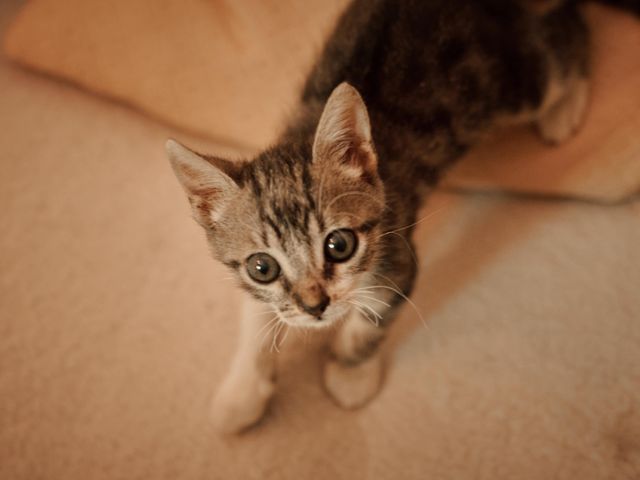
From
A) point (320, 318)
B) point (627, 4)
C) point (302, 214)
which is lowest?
point (320, 318)

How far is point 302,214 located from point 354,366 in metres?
0.43

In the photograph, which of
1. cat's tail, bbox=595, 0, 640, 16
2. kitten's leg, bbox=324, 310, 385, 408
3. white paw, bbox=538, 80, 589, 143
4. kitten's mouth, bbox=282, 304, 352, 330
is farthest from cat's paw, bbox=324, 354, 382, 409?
cat's tail, bbox=595, 0, 640, 16

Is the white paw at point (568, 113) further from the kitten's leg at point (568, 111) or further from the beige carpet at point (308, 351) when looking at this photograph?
the beige carpet at point (308, 351)

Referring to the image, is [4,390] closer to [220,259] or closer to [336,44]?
[220,259]

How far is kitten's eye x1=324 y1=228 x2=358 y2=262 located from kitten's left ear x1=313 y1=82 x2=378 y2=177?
0.10 metres

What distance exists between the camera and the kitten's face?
81 centimetres

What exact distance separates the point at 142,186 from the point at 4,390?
2.04 feet

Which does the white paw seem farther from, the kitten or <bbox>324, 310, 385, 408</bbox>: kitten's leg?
<bbox>324, 310, 385, 408</bbox>: kitten's leg

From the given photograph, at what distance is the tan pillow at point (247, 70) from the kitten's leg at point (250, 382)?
51 cm

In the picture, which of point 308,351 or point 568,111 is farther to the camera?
point 568,111

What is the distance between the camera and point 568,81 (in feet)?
4.42

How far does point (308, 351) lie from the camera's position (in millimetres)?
1206

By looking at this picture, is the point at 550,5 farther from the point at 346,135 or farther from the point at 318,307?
the point at 318,307

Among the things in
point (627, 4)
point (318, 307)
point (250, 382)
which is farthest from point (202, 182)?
point (627, 4)
